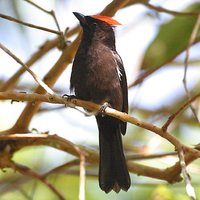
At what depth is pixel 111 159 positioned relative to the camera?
3279 millimetres

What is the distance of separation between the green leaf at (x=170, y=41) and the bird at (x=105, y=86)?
0.70 m

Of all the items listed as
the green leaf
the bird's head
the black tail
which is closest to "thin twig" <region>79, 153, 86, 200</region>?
the black tail

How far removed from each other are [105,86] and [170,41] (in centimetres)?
107

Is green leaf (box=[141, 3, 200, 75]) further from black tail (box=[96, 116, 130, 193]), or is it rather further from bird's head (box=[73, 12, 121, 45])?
black tail (box=[96, 116, 130, 193])

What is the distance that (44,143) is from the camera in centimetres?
313

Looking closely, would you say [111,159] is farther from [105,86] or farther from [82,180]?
[82,180]

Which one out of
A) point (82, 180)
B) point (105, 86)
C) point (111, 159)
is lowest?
point (111, 159)

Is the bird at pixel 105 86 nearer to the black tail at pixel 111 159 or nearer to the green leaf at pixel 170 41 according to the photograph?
the black tail at pixel 111 159

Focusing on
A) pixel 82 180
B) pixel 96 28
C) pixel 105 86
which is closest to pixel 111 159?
pixel 105 86

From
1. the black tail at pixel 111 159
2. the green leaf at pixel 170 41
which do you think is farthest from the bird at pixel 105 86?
the green leaf at pixel 170 41

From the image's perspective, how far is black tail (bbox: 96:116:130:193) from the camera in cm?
313

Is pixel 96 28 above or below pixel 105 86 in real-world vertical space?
above

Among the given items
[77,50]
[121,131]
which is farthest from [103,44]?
[121,131]

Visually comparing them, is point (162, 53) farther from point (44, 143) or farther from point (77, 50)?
point (44, 143)
